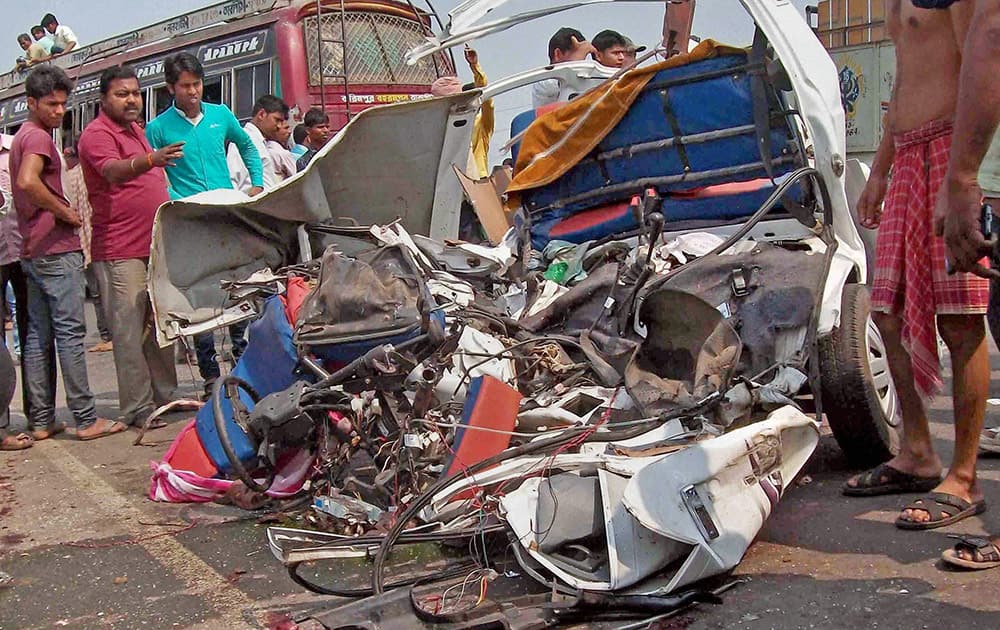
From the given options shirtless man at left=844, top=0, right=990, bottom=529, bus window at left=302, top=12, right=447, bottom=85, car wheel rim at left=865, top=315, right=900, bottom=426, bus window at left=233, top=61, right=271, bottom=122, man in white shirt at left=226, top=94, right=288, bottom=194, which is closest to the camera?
shirtless man at left=844, top=0, right=990, bottom=529

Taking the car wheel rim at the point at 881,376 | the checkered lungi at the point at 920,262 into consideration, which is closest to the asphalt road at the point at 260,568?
the car wheel rim at the point at 881,376

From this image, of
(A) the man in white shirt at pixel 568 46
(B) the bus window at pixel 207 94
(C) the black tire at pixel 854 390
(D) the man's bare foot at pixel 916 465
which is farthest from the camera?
(B) the bus window at pixel 207 94

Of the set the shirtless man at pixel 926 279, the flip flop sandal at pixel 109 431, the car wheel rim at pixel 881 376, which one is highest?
the shirtless man at pixel 926 279

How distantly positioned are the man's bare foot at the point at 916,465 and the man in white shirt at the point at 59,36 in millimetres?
17035

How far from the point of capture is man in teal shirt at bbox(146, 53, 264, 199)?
19.9ft

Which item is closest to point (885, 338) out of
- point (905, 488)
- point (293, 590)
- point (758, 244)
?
point (905, 488)

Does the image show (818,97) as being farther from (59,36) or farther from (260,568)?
(59,36)

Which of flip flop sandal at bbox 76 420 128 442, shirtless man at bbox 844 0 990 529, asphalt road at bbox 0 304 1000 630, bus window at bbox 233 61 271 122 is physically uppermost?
bus window at bbox 233 61 271 122

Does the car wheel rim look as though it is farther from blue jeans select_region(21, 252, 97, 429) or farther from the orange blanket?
blue jeans select_region(21, 252, 97, 429)

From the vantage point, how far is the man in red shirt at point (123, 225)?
564 cm

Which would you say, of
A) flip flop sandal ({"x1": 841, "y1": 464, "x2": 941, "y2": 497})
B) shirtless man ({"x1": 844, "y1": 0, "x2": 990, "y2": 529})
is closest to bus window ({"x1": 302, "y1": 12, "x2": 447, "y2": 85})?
shirtless man ({"x1": 844, "y1": 0, "x2": 990, "y2": 529})

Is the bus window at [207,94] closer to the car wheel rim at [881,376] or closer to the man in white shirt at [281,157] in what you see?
the man in white shirt at [281,157]

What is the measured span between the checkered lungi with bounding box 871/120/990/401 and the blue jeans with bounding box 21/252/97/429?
13.9ft

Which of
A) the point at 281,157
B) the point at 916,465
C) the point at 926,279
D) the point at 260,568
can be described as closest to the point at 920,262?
the point at 926,279
